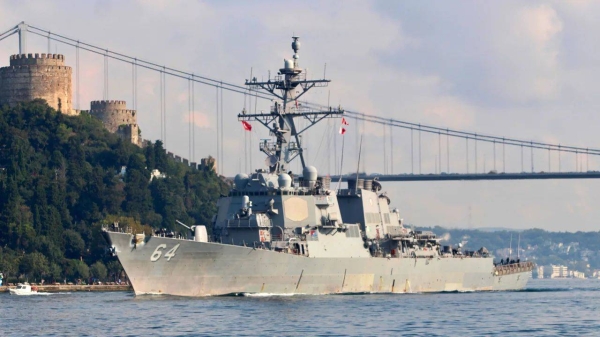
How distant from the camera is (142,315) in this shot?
44.6m

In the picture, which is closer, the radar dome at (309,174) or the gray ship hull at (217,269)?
the gray ship hull at (217,269)

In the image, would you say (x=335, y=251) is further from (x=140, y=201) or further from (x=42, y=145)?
(x=42, y=145)

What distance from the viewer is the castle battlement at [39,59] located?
11294 centimetres

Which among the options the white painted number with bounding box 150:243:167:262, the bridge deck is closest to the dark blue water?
the white painted number with bounding box 150:243:167:262

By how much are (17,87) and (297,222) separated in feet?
212

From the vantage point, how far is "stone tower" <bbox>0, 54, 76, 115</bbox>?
370 ft

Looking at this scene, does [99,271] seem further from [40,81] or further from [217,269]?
[217,269]

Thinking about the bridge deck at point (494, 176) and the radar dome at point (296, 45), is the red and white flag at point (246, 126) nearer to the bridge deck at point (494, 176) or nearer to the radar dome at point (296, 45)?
the radar dome at point (296, 45)

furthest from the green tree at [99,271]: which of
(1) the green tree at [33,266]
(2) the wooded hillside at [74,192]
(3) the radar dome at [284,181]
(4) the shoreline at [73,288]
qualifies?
(3) the radar dome at [284,181]

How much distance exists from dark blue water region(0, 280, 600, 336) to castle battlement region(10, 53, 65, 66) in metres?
59.3

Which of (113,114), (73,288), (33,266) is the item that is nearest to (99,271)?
(33,266)

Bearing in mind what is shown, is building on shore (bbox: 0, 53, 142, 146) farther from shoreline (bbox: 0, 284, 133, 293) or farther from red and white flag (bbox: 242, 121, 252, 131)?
red and white flag (bbox: 242, 121, 252, 131)

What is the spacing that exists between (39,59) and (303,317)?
73907mm

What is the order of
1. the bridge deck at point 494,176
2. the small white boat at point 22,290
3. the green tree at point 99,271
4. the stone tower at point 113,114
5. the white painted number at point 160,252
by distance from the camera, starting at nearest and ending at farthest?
the white painted number at point 160,252 → the small white boat at point 22,290 → the green tree at point 99,271 → the bridge deck at point 494,176 → the stone tower at point 113,114
